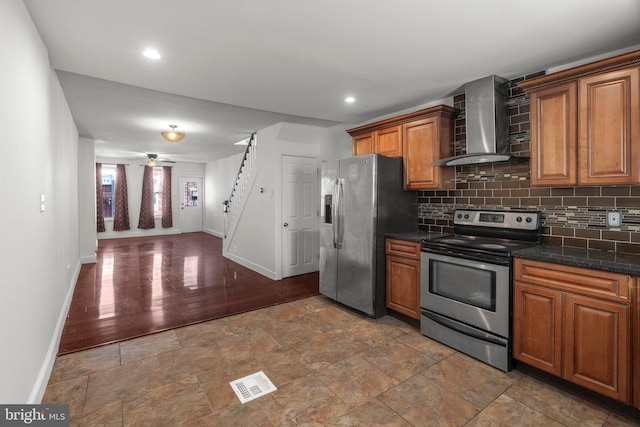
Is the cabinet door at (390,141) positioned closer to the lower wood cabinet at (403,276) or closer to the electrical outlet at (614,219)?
the lower wood cabinet at (403,276)

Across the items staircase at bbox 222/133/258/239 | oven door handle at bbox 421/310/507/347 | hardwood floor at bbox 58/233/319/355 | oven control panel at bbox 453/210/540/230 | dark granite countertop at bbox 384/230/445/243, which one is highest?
staircase at bbox 222/133/258/239

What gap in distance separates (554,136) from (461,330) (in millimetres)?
1783

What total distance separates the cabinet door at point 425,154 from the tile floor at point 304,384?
1.62 meters

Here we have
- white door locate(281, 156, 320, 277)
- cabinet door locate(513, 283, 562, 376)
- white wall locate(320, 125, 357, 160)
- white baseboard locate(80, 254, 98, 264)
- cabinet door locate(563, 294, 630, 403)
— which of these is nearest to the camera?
cabinet door locate(563, 294, 630, 403)

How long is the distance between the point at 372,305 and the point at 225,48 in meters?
2.87

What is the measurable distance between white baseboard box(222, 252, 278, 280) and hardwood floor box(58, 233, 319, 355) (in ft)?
0.31

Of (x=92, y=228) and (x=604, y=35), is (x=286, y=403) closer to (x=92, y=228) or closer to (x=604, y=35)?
(x=604, y=35)

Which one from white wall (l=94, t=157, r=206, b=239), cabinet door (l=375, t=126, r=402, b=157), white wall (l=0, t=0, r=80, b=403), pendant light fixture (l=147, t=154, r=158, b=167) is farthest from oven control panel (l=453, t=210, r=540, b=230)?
white wall (l=94, t=157, r=206, b=239)

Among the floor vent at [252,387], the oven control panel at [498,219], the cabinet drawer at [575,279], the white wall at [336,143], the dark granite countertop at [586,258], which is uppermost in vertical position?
the white wall at [336,143]

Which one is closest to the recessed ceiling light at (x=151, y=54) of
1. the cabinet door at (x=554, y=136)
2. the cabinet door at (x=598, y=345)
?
the cabinet door at (x=554, y=136)

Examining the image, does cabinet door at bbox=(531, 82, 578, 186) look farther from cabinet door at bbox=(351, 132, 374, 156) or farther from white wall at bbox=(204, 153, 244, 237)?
white wall at bbox=(204, 153, 244, 237)

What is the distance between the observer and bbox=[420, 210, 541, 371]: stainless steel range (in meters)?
2.55

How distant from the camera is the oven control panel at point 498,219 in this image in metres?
2.91

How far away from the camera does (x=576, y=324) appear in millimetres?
2182
